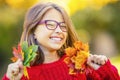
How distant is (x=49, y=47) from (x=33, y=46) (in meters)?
0.24

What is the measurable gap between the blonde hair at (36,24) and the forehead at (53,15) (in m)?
0.02

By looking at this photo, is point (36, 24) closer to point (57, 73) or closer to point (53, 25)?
point (53, 25)

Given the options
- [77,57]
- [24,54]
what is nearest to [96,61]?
[77,57]

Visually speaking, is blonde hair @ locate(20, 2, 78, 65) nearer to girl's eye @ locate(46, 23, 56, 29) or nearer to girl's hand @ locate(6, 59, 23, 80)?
girl's eye @ locate(46, 23, 56, 29)

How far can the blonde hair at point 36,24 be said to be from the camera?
4.95m

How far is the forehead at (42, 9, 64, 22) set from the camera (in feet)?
16.2

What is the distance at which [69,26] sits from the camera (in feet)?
16.3

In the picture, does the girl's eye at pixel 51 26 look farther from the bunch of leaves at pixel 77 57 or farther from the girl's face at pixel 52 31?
the bunch of leaves at pixel 77 57

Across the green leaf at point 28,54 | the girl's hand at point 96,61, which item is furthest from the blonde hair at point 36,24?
the girl's hand at point 96,61

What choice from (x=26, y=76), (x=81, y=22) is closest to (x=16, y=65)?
(x=26, y=76)

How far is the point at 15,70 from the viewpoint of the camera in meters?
4.59

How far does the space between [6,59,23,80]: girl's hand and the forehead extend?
Answer: 51 centimetres

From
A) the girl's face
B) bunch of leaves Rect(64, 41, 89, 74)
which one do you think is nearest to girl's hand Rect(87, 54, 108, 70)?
bunch of leaves Rect(64, 41, 89, 74)

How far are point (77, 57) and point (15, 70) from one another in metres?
0.46
